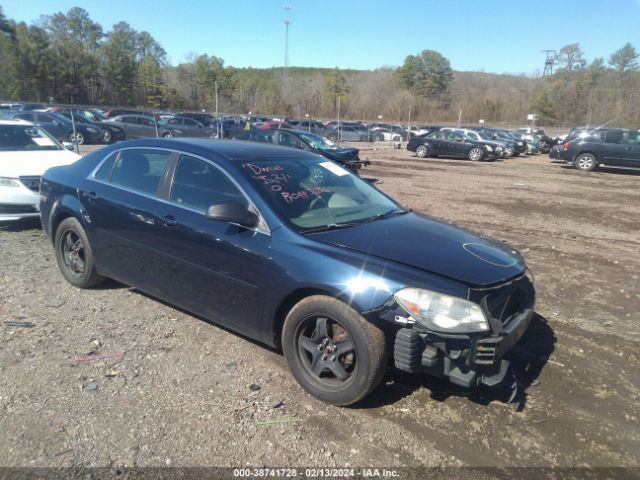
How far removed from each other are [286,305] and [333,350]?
467 mm

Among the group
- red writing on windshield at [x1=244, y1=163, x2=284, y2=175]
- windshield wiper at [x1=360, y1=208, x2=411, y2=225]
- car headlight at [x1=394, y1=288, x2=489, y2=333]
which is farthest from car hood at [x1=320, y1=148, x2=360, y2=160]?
car headlight at [x1=394, y1=288, x2=489, y2=333]

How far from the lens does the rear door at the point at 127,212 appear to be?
4098mm

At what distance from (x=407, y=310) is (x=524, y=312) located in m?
1.06

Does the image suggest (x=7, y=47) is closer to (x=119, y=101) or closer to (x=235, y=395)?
(x=119, y=101)

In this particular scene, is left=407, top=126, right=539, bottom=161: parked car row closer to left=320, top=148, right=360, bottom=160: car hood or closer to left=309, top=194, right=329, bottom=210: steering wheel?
left=320, top=148, right=360, bottom=160: car hood

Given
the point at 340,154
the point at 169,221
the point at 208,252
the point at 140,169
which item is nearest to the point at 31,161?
the point at 140,169

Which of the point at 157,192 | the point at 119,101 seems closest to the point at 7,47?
the point at 119,101

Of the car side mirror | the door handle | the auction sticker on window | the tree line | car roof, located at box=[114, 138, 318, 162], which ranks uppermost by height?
the tree line

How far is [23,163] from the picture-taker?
720 centimetres

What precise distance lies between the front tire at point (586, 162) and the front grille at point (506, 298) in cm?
2088

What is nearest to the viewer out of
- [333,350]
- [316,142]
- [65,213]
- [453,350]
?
[453,350]

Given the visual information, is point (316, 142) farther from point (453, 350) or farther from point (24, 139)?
point (453, 350)

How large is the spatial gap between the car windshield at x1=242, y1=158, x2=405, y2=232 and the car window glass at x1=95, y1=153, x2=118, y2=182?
5.48 ft

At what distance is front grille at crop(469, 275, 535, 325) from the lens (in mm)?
2939
